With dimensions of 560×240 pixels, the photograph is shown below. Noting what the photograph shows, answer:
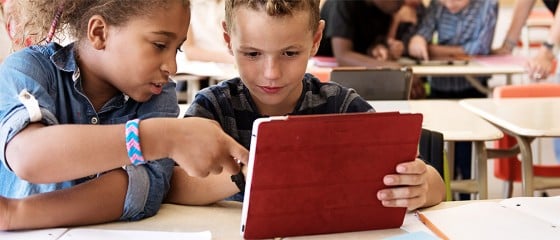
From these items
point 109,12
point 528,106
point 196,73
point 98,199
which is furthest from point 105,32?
point 196,73

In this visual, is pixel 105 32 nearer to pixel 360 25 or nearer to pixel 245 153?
pixel 245 153

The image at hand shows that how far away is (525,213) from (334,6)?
2956mm

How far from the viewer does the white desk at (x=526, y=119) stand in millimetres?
2109

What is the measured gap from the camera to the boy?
1.11 meters

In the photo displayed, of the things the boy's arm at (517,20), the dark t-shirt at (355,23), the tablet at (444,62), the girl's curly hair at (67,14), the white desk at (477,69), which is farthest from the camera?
the boy's arm at (517,20)

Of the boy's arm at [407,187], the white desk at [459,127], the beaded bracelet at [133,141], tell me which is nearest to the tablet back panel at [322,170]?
the boy's arm at [407,187]

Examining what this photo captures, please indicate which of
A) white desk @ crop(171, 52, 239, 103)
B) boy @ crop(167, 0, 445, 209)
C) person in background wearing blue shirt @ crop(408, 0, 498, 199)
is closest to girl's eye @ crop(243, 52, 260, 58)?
boy @ crop(167, 0, 445, 209)

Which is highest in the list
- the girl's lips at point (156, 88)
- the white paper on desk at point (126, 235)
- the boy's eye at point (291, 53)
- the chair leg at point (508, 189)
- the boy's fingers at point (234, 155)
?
the boy's eye at point (291, 53)

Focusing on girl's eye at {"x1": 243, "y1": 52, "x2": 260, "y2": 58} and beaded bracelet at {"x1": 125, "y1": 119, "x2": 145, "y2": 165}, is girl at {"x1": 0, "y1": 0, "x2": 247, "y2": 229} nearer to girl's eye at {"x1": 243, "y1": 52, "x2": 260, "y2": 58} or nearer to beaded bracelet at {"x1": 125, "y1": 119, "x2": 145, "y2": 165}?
beaded bracelet at {"x1": 125, "y1": 119, "x2": 145, "y2": 165}

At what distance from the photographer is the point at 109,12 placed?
3.85 ft

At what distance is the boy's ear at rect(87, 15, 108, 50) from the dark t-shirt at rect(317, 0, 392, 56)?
275 centimetres

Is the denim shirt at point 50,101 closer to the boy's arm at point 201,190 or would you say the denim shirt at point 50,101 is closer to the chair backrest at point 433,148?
the boy's arm at point 201,190

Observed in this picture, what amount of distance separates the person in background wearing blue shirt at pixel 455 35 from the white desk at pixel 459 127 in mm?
1324

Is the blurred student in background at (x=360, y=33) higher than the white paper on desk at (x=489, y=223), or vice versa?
the blurred student in background at (x=360, y=33)
